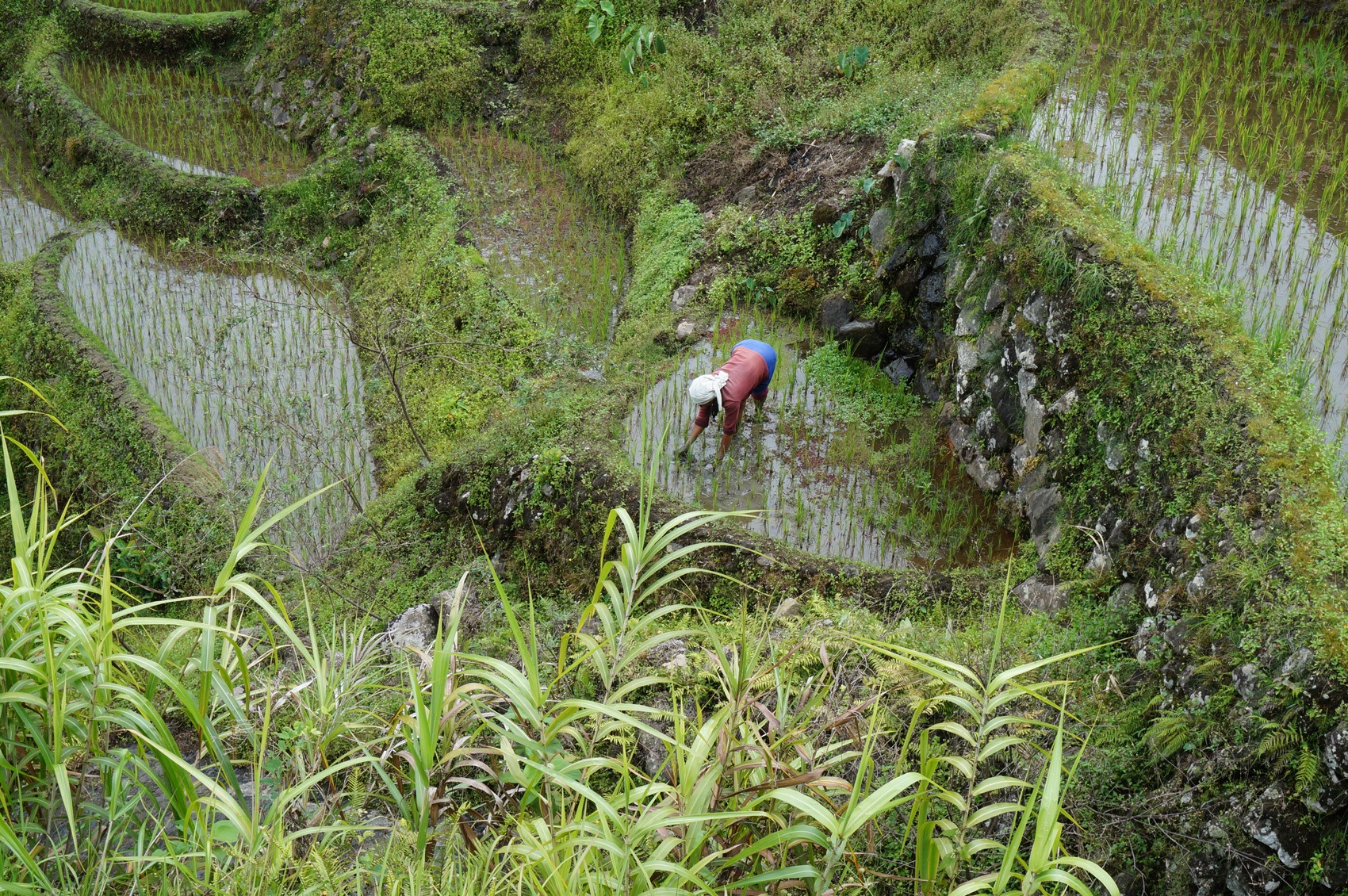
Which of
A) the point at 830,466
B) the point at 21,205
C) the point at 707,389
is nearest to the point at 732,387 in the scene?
the point at 707,389

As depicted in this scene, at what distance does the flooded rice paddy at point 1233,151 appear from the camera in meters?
4.66

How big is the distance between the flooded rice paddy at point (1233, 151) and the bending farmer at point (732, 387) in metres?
2.10

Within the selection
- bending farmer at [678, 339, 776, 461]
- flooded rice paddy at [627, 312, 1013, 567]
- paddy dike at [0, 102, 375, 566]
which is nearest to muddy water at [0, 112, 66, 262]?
paddy dike at [0, 102, 375, 566]

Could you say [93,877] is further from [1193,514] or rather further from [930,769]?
[1193,514]

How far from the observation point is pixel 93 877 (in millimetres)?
2291

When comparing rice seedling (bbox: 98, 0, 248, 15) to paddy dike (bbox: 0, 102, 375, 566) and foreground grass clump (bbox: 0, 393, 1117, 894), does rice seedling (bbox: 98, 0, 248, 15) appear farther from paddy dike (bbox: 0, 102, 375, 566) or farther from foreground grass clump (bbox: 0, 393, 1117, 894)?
foreground grass clump (bbox: 0, 393, 1117, 894)

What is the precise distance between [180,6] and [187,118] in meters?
3.11

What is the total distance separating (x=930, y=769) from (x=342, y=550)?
4311 mm

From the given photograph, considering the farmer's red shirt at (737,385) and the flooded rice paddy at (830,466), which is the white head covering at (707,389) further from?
the flooded rice paddy at (830,466)

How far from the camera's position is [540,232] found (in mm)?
8281

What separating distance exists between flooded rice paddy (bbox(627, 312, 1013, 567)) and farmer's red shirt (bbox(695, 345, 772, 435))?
0.30m

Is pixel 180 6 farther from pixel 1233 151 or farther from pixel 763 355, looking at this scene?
pixel 1233 151

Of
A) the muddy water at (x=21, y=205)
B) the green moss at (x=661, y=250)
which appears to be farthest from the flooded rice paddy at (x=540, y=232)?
the muddy water at (x=21, y=205)

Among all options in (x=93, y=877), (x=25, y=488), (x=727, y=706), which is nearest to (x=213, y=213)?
(x=25, y=488)
